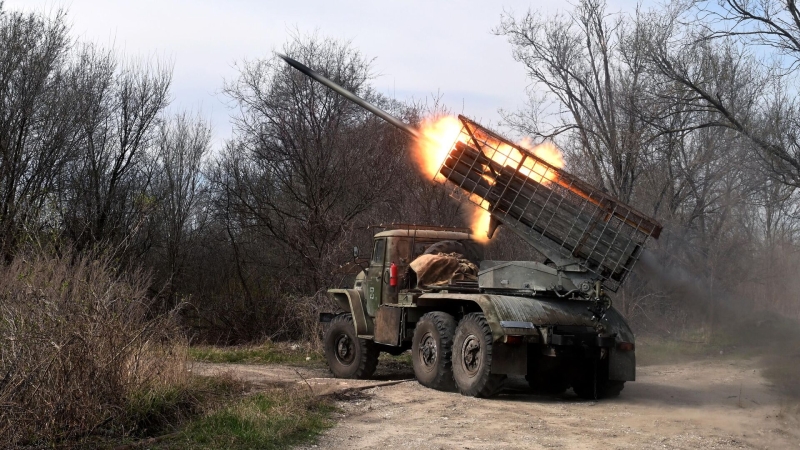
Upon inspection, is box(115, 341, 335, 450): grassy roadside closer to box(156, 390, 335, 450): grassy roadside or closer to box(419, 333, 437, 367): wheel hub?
box(156, 390, 335, 450): grassy roadside

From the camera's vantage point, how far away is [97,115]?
75.8 feet

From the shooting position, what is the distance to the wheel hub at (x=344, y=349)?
15.2 m

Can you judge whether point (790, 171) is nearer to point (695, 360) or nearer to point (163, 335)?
point (695, 360)

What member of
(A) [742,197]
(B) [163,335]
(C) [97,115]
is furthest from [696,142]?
(B) [163,335]

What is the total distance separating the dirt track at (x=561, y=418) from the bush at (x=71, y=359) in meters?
2.20

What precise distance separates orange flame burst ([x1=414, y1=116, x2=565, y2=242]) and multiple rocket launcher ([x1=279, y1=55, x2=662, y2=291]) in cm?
2

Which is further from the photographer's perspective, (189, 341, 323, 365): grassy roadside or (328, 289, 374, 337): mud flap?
(189, 341, 323, 365): grassy roadside

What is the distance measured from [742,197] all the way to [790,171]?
14.7ft

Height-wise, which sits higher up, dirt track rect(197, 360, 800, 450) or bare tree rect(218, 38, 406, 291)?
bare tree rect(218, 38, 406, 291)

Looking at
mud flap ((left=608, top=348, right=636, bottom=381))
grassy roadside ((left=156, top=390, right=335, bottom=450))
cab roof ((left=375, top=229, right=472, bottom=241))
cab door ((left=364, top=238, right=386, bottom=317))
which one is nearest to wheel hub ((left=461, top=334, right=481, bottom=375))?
mud flap ((left=608, top=348, right=636, bottom=381))

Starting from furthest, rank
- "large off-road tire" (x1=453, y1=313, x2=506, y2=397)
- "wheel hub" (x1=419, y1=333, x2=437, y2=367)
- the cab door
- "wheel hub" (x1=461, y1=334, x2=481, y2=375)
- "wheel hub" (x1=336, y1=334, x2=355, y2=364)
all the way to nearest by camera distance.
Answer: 1. "wheel hub" (x1=336, y1=334, x2=355, y2=364)
2. the cab door
3. "wheel hub" (x1=419, y1=333, x2=437, y2=367)
4. "wheel hub" (x1=461, y1=334, x2=481, y2=375)
5. "large off-road tire" (x1=453, y1=313, x2=506, y2=397)

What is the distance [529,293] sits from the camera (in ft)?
40.8

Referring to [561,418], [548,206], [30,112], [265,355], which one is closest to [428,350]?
[548,206]

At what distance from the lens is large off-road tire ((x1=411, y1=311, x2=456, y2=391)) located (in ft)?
41.1
